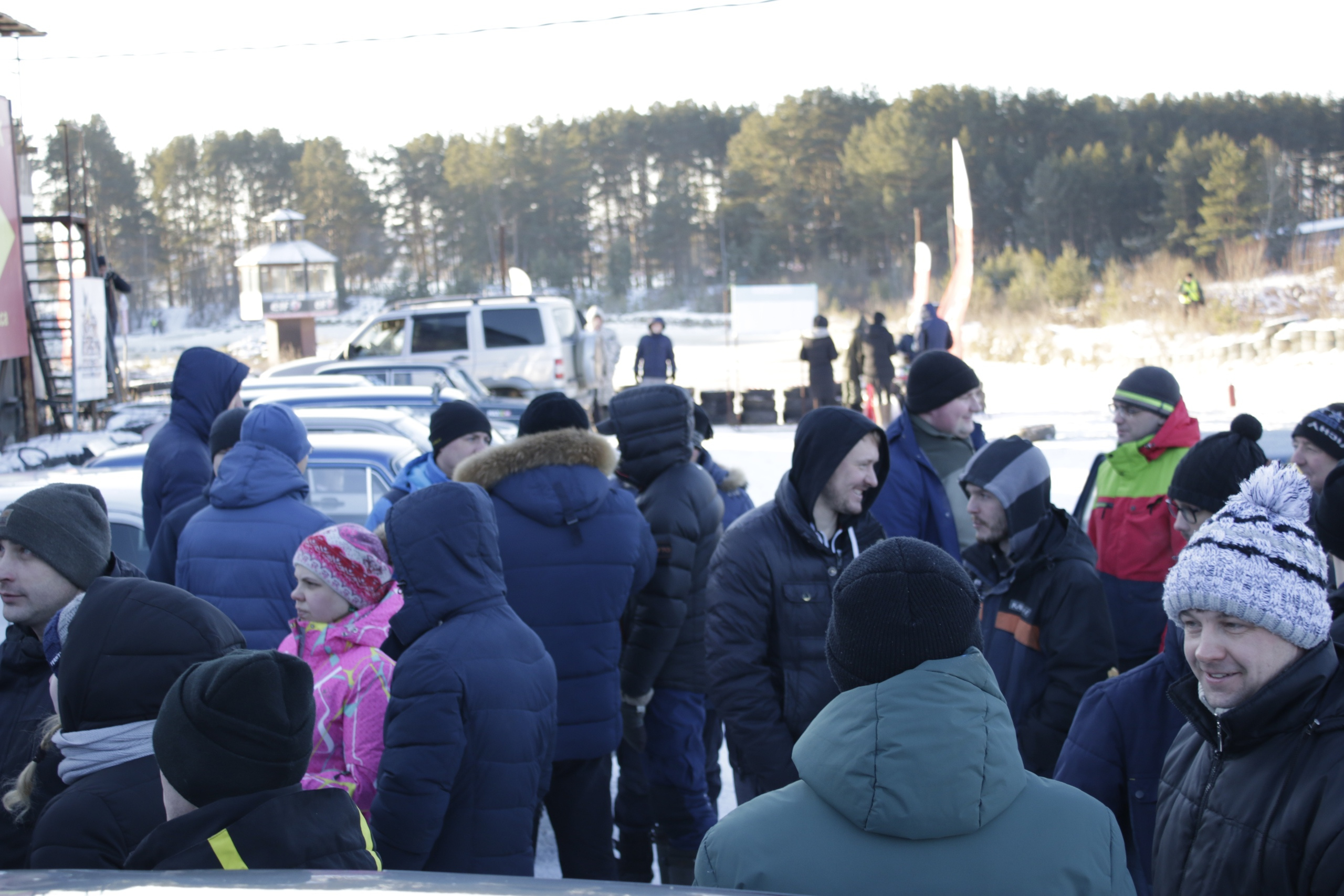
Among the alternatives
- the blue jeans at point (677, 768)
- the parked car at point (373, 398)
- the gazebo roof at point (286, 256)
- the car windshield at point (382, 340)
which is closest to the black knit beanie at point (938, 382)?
the blue jeans at point (677, 768)

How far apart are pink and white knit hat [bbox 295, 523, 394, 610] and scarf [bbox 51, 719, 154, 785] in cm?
83

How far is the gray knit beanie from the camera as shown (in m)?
1.88

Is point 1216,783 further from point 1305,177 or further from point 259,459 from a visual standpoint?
point 1305,177

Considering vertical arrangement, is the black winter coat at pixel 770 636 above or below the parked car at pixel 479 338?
below

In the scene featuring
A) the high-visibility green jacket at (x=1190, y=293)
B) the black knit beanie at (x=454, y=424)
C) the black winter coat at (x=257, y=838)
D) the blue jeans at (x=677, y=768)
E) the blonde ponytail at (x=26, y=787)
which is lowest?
the blue jeans at (x=677, y=768)

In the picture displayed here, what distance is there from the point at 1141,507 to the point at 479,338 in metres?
12.9

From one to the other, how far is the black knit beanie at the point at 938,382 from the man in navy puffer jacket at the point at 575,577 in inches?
52.3

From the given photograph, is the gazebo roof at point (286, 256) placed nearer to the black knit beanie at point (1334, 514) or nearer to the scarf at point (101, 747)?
the scarf at point (101, 747)

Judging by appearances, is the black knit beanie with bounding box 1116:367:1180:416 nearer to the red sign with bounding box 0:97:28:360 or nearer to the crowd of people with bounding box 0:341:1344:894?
the crowd of people with bounding box 0:341:1344:894

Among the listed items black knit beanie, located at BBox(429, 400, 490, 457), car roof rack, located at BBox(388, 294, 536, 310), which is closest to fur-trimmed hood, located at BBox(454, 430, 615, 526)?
black knit beanie, located at BBox(429, 400, 490, 457)

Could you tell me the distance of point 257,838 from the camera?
1.73m

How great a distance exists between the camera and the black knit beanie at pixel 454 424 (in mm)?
4762

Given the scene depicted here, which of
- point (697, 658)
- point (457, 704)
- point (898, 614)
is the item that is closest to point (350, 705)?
point (457, 704)

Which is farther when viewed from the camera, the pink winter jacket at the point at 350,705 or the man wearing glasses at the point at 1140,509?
the man wearing glasses at the point at 1140,509
